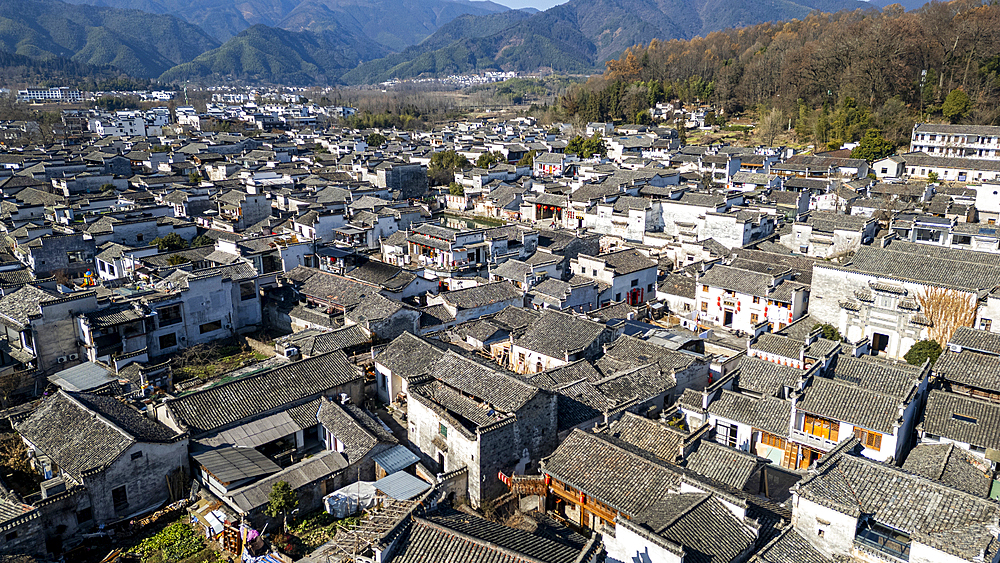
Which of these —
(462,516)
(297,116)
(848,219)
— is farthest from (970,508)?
(297,116)

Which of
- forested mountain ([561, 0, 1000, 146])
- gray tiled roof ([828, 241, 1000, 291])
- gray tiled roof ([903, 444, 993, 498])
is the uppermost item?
forested mountain ([561, 0, 1000, 146])

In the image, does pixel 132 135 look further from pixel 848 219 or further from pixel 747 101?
pixel 848 219

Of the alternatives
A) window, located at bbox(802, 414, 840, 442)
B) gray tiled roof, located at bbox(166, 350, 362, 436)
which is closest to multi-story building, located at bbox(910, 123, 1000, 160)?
window, located at bbox(802, 414, 840, 442)

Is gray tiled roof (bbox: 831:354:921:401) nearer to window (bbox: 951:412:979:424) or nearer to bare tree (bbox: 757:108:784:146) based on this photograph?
window (bbox: 951:412:979:424)

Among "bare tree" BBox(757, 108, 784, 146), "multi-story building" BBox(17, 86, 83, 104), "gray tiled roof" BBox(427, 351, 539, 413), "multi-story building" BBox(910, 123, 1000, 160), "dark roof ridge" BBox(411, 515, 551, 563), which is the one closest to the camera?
"dark roof ridge" BBox(411, 515, 551, 563)

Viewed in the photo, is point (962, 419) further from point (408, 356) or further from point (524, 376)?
point (408, 356)

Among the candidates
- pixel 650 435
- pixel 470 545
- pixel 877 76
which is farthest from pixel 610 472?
pixel 877 76
